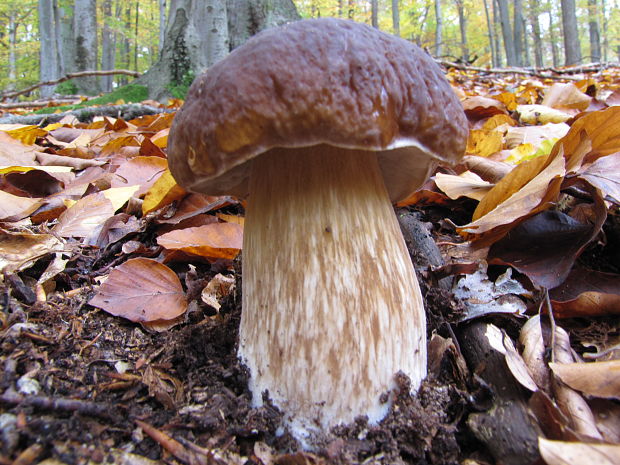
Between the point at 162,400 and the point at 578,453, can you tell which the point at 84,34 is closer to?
the point at 162,400

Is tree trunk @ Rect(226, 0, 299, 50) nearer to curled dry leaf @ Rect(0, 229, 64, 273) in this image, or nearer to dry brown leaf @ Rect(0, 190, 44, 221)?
→ dry brown leaf @ Rect(0, 190, 44, 221)

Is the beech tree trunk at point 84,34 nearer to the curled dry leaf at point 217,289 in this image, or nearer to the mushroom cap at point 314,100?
the curled dry leaf at point 217,289

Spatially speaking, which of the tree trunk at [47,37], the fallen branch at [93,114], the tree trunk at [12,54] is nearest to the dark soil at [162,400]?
the fallen branch at [93,114]

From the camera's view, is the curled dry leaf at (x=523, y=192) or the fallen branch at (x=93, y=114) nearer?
the curled dry leaf at (x=523, y=192)

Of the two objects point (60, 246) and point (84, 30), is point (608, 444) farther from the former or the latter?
point (84, 30)

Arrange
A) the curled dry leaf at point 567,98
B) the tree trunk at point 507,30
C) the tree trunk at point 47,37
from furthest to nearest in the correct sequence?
1. the tree trunk at point 507,30
2. the tree trunk at point 47,37
3. the curled dry leaf at point 567,98

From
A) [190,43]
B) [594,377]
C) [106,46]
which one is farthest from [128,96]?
[106,46]

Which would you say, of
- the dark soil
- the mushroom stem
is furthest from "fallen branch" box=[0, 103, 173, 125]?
the mushroom stem

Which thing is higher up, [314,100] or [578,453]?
[314,100]
